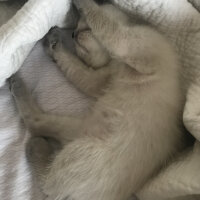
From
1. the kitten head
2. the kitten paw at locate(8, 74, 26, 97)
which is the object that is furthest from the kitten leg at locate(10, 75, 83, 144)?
the kitten head

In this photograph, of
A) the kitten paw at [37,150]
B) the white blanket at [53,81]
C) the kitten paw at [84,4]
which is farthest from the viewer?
the kitten paw at [84,4]

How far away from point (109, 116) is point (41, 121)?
23 centimetres

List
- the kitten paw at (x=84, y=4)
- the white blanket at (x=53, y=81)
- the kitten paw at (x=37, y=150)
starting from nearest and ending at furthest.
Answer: the white blanket at (x=53, y=81), the kitten paw at (x=37, y=150), the kitten paw at (x=84, y=4)

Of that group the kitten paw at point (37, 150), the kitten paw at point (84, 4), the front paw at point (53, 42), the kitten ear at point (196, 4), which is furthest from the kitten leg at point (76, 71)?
the kitten ear at point (196, 4)

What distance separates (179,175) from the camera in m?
1.02

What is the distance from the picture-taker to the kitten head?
1347 mm

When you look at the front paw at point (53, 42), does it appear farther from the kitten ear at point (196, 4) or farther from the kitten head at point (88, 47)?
the kitten ear at point (196, 4)

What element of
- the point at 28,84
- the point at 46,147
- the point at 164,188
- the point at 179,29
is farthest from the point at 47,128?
the point at 179,29

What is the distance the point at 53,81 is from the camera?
132 cm

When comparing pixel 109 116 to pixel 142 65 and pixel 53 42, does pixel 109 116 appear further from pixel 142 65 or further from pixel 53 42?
pixel 53 42

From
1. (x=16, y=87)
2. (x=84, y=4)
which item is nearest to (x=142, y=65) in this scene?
(x=84, y=4)

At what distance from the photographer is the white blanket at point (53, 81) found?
3.47ft

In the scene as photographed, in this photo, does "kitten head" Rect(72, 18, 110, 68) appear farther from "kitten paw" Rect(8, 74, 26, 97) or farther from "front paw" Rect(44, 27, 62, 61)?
"kitten paw" Rect(8, 74, 26, 97)

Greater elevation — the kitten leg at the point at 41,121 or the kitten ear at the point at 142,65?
the kitten ear at the point at 142,65
